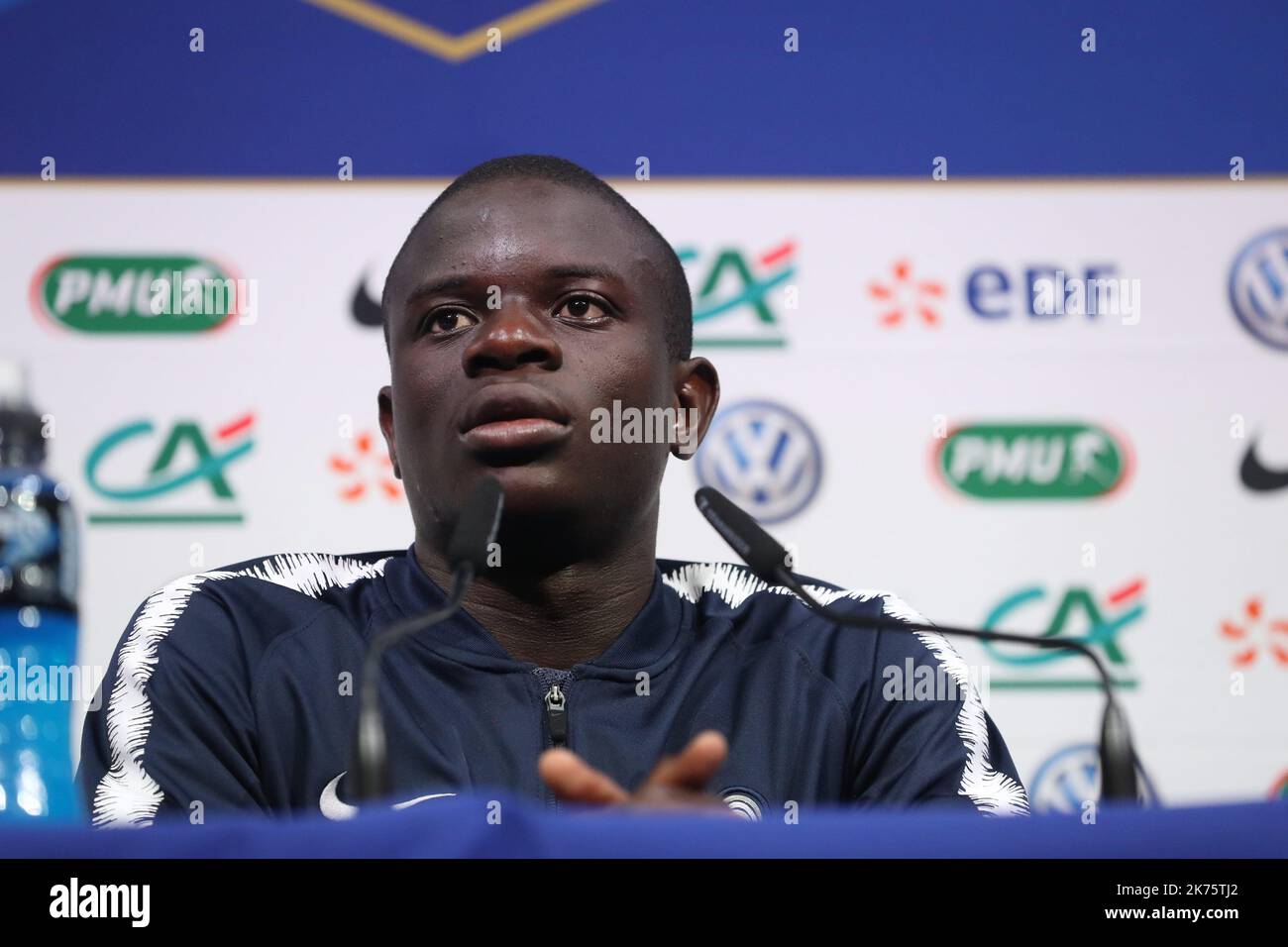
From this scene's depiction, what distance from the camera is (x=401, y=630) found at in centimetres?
104

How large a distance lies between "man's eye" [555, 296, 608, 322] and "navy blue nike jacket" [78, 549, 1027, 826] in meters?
0.37

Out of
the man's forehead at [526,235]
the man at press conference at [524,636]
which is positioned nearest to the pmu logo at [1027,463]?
the man at press conference at [524,636]

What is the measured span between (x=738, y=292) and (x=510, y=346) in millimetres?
852

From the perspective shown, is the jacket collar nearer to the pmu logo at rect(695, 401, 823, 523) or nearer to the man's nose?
the man's nose

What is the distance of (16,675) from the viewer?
7.26 ft

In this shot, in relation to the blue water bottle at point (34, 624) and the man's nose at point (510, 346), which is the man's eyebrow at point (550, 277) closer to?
the man's nose at point (510, 346)

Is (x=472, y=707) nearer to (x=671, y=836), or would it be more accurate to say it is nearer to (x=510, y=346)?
(x=510, y=346)

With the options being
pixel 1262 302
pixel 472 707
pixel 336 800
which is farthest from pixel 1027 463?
pixel 336 800
